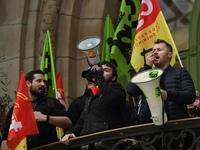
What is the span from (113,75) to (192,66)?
3098 mm

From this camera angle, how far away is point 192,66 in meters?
10.2

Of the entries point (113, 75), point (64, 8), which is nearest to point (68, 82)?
point (64, 8)

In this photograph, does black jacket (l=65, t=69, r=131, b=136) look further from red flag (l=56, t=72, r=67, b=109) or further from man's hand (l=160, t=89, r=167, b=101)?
red flag (l=56, t=72, r=67, b=109)

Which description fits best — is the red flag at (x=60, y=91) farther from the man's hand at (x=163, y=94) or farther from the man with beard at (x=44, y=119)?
the man's hand at (x=163, y=94)

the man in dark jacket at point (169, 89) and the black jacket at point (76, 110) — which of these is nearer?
the man in dark jacket at point (169, 89)

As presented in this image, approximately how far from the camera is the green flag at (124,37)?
357 inches

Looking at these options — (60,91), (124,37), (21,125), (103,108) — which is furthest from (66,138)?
(60,91)

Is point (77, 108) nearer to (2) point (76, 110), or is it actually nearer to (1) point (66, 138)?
(2) point (76, 110)

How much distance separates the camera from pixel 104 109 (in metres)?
7.01

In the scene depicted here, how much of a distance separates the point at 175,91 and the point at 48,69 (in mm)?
3993

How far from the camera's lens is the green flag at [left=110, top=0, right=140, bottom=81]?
9078 millimetres

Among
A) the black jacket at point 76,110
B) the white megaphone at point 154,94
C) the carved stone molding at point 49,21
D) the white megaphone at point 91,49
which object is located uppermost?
the carved stone molding at point 49,21

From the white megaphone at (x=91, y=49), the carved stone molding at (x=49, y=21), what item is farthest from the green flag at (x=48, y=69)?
the white megaphone at (x=91, y=49)

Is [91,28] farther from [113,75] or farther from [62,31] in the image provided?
[113,75]
